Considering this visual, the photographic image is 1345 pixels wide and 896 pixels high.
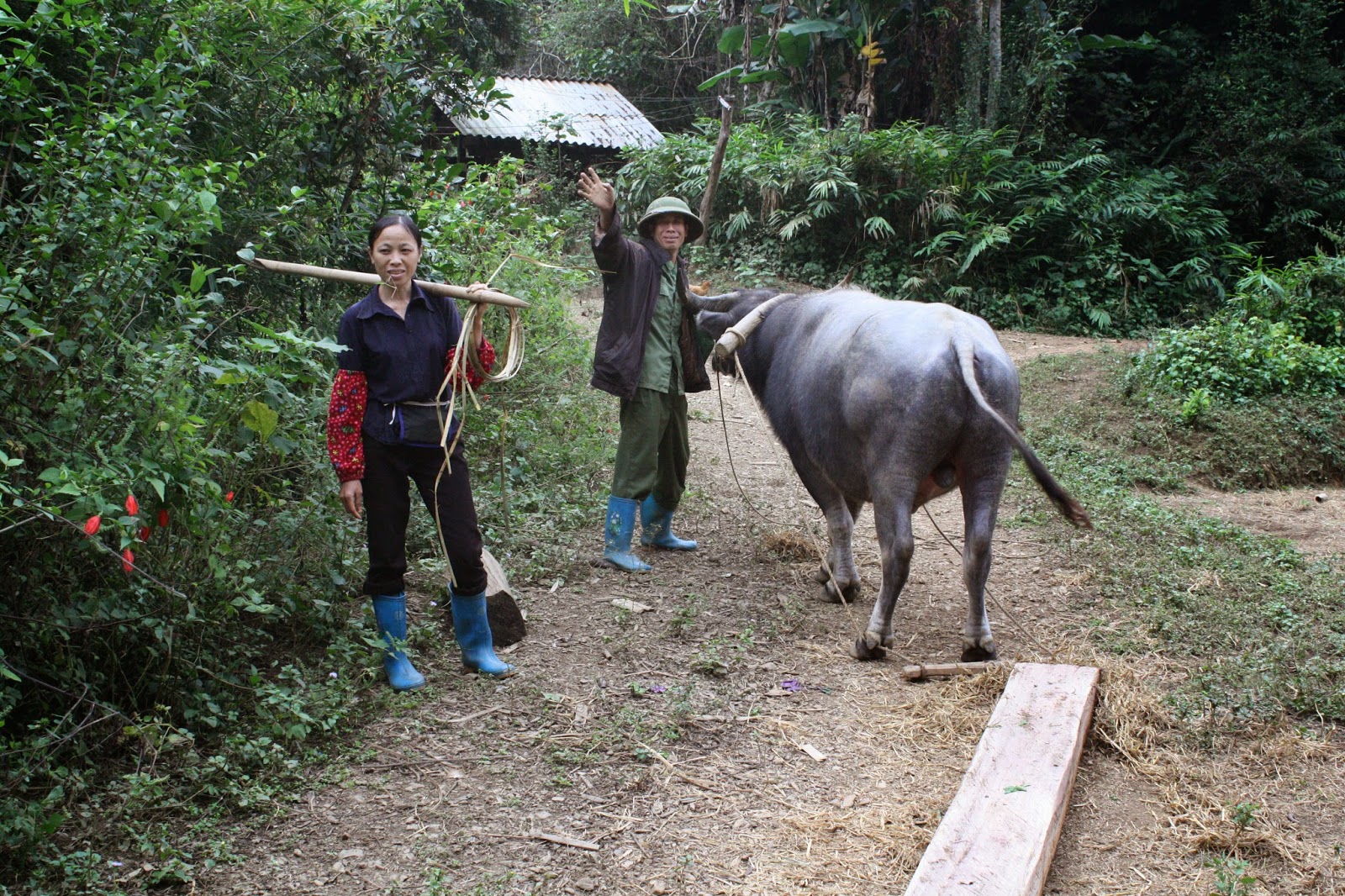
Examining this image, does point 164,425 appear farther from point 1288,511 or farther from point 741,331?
point 1288,511

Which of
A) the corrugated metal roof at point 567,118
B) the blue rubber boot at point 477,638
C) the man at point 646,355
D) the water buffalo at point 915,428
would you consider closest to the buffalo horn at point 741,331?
the man at point 646,355

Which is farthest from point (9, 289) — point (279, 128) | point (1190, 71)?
point (1190, 71)

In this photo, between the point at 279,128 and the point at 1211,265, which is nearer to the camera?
the point at 279,128

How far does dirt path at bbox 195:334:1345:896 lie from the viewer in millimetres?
2719

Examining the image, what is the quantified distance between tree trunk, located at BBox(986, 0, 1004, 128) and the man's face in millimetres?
10303

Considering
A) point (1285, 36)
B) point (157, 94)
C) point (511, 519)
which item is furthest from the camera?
point (1285, 36)

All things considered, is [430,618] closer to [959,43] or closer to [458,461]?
[458,461]

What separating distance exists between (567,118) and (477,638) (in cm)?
1402

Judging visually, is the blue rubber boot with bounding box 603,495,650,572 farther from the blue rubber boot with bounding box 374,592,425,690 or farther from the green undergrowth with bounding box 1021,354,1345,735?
the green undergrowth with bounding box 1021,354,1345,735

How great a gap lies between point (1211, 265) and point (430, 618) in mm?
11429

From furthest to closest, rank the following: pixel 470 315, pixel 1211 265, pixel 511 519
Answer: pixel 1211 265 → pixel 511 519 → pixel 470 315

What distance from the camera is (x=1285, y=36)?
13977 mm

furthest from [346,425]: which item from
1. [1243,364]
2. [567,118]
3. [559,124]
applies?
[567,118]

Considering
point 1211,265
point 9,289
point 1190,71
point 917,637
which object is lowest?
point 917,637
